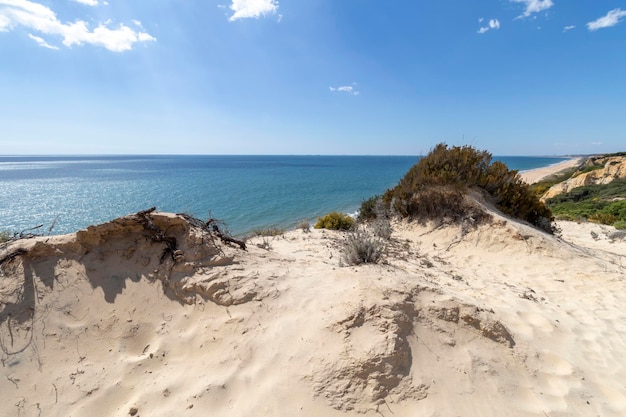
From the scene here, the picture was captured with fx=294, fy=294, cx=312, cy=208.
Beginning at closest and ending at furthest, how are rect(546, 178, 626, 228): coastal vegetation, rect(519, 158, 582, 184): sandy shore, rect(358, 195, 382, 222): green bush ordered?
rect(358, 195, 382, 222): green bush → rect(546, 178, 626, 228): coastal vegetation → rect(519, 158, 582, 184): sandy shore

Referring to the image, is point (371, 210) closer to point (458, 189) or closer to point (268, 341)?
point (458, 189)

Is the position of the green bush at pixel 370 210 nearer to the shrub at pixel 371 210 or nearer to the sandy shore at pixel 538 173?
the shrub at pixel 371 210

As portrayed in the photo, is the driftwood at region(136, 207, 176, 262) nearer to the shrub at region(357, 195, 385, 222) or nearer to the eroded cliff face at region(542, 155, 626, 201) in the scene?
the shrub at region(357, 195, 385, 222)

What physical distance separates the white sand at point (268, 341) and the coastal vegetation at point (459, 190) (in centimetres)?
482

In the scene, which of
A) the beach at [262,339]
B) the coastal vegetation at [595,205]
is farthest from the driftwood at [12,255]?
the coastal vegetation at [595,205]

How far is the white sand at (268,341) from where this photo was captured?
8.50 feet

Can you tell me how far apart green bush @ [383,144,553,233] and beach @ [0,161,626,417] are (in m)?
4.83

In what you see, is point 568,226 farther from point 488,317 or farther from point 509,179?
point 488,317

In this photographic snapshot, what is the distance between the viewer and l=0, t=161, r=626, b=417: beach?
260 centimetres

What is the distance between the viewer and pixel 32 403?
259cm

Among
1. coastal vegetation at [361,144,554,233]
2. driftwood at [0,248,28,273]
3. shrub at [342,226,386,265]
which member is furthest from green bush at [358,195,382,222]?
driftwood at [0,248,28,273]

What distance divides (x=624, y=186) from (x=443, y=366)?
29314 millimetres

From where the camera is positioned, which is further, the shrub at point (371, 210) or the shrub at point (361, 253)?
the shrub at point (371, 210)

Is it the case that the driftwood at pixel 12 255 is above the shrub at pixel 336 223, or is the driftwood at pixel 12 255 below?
above
